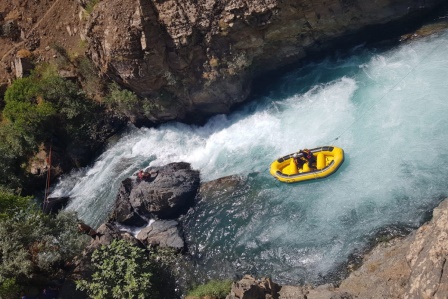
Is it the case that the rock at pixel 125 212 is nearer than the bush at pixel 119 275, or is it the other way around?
the bush at pixel 119 275

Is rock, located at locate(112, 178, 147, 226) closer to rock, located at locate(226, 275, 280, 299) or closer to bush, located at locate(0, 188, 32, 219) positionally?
bush, located at locate(0, 188, 32, 219)

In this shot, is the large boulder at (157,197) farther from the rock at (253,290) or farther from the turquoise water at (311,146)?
the rock at (253,290)

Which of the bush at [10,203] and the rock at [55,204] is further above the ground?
the bush at [10,203]

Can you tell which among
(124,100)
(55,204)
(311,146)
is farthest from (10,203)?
(311,146)

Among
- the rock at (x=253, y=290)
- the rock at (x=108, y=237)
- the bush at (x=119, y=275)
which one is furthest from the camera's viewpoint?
the rock at (x=108, y=237)

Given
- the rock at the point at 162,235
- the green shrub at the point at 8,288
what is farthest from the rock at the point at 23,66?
the green shrub at the point at 8,288

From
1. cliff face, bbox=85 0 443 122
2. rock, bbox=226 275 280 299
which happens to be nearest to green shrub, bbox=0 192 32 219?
cliff face, bbox=85 0 443 122
